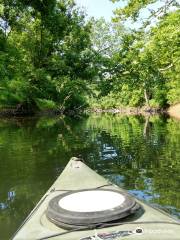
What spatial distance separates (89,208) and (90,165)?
7.77 meters

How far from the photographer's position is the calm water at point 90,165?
26.2ft

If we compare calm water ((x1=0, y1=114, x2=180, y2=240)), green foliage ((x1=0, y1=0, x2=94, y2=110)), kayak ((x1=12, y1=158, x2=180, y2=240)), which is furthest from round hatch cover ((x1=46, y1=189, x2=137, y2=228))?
green foliage ((x1=0, y1=0, x2=94, y2=110))

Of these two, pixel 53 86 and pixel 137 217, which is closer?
pixel 137 217

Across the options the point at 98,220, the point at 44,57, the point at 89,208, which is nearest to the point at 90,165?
the point at 89,208

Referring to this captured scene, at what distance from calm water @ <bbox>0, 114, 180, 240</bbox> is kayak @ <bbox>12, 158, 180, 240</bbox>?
2647mm

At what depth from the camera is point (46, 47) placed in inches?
1635

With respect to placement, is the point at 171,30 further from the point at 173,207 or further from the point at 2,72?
the point at 2,72

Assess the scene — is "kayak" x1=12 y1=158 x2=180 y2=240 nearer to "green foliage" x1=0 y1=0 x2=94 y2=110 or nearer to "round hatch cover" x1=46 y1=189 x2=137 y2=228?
"round hatch cover" x1=46 y1=189 x2=137 y2=228

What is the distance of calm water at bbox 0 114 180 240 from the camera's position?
7.97 metres

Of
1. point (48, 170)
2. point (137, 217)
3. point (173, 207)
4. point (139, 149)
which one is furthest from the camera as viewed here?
point (139, 149)

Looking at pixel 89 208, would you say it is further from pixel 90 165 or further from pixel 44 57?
pixel 44 57

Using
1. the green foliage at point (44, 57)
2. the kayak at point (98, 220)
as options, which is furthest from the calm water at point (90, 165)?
the green foliage at point (44, 57)

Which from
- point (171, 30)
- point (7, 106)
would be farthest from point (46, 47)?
point (171, 30)

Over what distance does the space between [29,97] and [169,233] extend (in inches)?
1511
